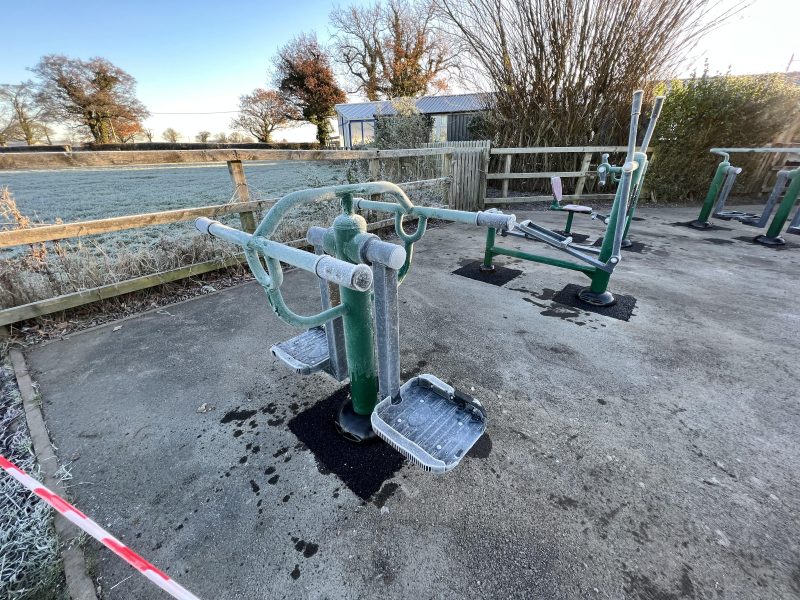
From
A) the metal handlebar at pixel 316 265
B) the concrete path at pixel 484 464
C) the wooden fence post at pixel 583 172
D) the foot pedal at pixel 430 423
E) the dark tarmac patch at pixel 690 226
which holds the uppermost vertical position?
the metal handlebar at pixel 316 265

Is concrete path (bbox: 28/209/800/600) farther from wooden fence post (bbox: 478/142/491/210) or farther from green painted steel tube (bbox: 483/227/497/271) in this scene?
wooden fence post (bbox: 478/142/491/210)

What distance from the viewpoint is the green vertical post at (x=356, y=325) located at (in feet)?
4.30

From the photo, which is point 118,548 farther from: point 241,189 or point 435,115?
point 435,115

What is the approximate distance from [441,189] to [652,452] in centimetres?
522

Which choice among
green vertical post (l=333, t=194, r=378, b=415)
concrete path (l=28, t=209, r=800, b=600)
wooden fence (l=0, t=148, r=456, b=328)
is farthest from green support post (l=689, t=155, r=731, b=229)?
green vertical post (l=333, t=194, r=378, b=415)

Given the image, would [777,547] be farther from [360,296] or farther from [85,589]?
[85,589]

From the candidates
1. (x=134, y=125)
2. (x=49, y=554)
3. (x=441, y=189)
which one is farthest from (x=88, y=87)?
(x=49, y=554)

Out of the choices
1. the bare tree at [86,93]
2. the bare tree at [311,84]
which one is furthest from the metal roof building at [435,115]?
the bare tree at [86,93]

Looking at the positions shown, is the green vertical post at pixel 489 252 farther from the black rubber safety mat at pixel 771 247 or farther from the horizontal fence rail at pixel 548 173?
the black rubber safety mat at pixel 771 247

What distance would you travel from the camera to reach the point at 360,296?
1463 millimetres

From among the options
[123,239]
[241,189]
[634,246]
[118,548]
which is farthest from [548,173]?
[118,548]

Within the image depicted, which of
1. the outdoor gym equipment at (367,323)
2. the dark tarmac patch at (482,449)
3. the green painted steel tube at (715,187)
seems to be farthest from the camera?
the green painted steel tube at (715,187)

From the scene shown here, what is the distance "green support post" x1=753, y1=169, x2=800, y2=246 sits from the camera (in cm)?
456

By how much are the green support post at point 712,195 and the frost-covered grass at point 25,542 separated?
7697 mm
